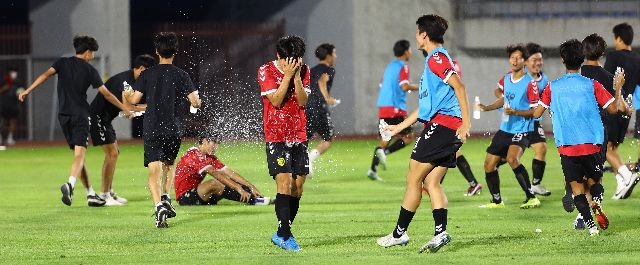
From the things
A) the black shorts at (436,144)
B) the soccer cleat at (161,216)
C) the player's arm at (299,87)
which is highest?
the player's arm at (299,87)

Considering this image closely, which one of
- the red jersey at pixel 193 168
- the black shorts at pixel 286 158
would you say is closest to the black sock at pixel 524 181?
the red jersey at pixel 193 168

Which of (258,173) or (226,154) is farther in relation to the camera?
(226,154)

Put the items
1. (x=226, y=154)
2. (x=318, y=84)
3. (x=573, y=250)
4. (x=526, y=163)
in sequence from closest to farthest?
(x=573, y=250) < (x=318, y=84) < (x=526, y=163) < (x=226, y=154)

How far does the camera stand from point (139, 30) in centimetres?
3762

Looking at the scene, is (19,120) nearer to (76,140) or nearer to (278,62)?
(76,140)

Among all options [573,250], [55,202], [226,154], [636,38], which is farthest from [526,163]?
[636,38]

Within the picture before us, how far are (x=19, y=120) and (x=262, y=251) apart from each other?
25.8 meters

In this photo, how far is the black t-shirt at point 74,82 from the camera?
14.8m

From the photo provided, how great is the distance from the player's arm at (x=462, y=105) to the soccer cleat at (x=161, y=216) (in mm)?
3434

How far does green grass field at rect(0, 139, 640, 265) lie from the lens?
9789 millimetres

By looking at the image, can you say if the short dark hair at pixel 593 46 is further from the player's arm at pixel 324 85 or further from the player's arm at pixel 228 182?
the player's arm at pixel 324 85

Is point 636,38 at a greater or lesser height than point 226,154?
greater

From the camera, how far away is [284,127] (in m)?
10.2

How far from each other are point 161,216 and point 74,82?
3411 mm
